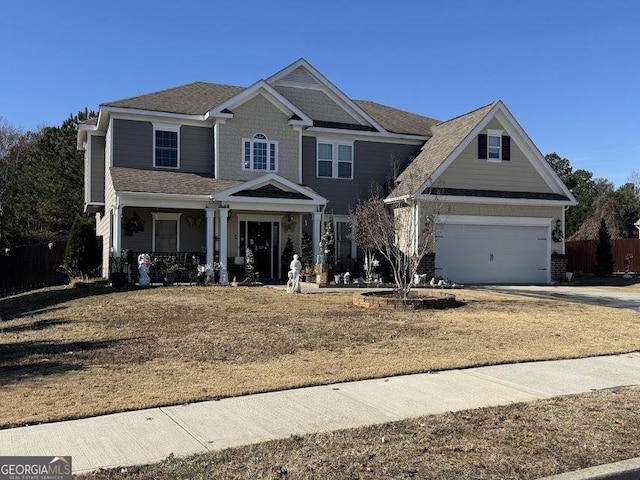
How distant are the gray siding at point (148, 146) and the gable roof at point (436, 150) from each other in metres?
7.29

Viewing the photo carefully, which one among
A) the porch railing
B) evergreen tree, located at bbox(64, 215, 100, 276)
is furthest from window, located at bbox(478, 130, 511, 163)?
evergreen tree, located at bbox(64, 215, 100, 276)

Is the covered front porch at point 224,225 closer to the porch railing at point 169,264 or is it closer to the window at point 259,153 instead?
the porch railing at point 169,264

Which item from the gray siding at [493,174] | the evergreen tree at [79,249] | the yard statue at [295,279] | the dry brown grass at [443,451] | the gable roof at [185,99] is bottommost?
the dry brown grass at [443,451]

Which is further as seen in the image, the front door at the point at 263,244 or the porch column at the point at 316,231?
the front door at the point at 263,244

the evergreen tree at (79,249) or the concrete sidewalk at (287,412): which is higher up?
the evergreen tree at (79,249)

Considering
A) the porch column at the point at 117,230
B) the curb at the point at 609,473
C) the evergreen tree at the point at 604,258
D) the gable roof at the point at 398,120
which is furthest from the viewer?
the evergreen tree at the point at 604,258

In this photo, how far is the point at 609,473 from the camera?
4586 millimetres

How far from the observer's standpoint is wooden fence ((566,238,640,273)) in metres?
33.0

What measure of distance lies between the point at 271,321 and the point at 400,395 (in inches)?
215

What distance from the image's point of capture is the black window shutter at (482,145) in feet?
76.7

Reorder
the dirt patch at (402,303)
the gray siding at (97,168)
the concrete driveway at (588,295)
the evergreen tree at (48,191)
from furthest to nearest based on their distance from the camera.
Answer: the evergreen tree at (48,191) < the gray siding at (97,168) < the concrete driveway at (588,295) < the dirt patch at (402,303)

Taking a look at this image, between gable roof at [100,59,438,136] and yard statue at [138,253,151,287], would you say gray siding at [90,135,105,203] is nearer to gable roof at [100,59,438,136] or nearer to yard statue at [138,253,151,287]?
gable roof at [100,59,438,136]

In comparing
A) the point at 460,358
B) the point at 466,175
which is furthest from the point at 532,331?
the point at 466,175

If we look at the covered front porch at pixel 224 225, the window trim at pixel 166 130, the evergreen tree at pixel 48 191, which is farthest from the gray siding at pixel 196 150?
the evergreen tree at pixel 48 191
